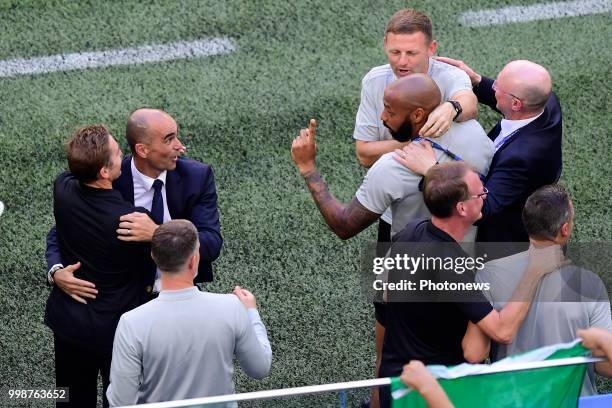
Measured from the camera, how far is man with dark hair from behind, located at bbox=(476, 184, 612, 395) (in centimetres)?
369

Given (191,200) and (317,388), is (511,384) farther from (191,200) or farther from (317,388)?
(191,200)

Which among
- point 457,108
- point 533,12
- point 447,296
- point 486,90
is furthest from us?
point 533,12

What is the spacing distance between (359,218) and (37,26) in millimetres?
4890

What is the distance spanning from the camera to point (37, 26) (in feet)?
26.9

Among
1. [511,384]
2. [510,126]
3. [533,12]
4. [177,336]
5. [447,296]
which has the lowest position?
[511,384]

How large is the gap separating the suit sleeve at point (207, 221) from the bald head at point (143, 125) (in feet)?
0.96

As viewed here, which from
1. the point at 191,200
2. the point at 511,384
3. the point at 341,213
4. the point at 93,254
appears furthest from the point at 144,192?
the point at 511,384

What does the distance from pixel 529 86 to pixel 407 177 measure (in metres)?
0.68

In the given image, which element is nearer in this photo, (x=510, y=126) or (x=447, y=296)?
(x=447, y=296)

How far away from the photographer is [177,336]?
3.47m

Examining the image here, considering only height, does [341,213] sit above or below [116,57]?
below

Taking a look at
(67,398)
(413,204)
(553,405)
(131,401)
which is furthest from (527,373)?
(67,398)

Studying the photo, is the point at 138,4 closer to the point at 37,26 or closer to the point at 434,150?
the point at 37,26

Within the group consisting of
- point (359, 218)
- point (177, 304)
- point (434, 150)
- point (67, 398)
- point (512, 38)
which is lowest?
point (67, 398)
